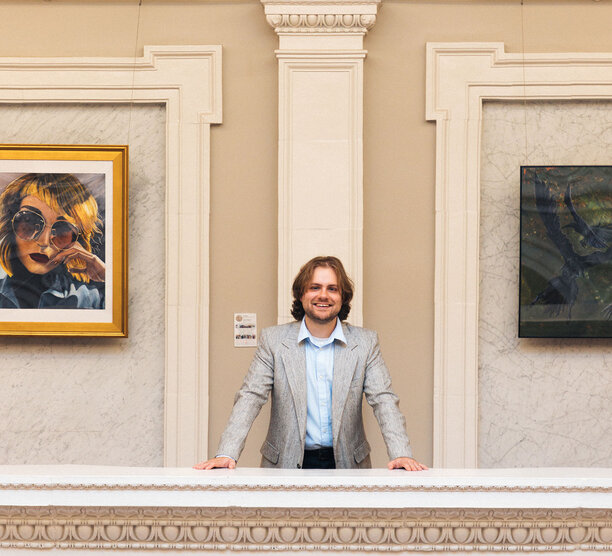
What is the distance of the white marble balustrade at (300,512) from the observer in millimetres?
2562

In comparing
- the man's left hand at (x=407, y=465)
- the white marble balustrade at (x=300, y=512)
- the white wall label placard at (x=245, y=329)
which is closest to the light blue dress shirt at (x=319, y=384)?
the man's left hand at (x=407, y=465)

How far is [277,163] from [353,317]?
3.81 feet

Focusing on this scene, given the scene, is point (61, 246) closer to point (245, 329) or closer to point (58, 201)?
point (58, 201)

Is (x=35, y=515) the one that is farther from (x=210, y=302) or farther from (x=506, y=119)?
(x=506, y=119)

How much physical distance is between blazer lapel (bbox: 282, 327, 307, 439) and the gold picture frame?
1951mm

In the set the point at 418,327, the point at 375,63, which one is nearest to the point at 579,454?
the point at 418,327

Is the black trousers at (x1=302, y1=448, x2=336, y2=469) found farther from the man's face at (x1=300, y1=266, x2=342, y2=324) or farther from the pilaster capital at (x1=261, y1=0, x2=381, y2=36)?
the pilaster capital at (x1=261, y1=0, x2=381, y2=36)

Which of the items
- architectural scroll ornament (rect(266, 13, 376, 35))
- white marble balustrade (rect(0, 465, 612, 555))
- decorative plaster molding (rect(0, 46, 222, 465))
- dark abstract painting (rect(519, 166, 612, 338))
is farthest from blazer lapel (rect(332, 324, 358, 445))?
architectural scroll ornament (rect(266, 13, 376, 35))

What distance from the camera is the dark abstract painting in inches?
197

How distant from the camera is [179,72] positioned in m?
5.12

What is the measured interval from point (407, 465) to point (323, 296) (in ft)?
2.83

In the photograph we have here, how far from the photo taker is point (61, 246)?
511 centimetres

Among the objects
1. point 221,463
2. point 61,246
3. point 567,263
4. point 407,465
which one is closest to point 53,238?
point 61,246

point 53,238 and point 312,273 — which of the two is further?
point 53,238
